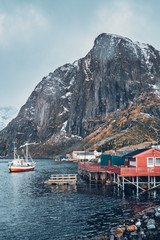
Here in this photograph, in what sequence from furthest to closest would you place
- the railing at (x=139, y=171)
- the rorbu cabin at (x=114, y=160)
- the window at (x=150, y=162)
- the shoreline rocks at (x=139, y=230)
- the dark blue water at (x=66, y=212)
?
the rorbu cabin at (x=114, y=160) < the window at (x=150, y=162) < the railing at (x=139, y=171) < the dark blue water at (x=66, y=212) < the shoreline rocks at (x=139, y=230)

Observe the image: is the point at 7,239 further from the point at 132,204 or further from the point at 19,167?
the point at 19,167

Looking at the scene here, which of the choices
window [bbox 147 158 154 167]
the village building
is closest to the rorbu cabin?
the village building

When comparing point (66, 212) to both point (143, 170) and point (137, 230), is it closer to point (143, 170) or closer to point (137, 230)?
point (137, 230)

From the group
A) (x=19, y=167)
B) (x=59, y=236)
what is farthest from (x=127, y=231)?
(x=19, y=167)

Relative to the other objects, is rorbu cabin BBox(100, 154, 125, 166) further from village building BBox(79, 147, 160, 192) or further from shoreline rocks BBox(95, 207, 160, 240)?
shoreline rocks BBox(95, 207, 160, 240)

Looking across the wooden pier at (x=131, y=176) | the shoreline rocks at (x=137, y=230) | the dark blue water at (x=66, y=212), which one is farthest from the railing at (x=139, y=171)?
the shoreline rocks at (x=137, y=230)

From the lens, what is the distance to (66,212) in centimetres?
4188

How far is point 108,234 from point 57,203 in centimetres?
2031

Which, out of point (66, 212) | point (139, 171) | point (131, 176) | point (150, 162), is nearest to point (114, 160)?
point (131, 176)

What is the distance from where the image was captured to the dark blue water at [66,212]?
106 feet

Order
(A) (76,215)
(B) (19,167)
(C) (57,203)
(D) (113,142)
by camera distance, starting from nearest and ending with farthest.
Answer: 1. (A) (76,215)
2. (C) (57,203)
3. (B) (19,167)
4. (D) (113,142)

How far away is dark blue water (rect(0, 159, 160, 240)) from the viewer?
32.4 meters

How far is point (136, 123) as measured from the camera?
194 meters

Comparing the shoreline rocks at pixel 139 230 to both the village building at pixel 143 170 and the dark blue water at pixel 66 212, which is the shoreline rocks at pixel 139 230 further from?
the village building at pixel 143 170
